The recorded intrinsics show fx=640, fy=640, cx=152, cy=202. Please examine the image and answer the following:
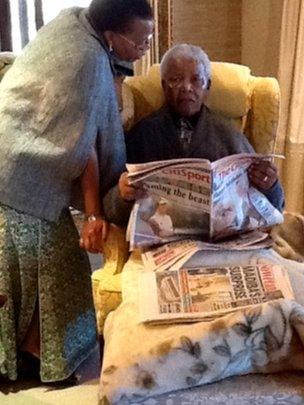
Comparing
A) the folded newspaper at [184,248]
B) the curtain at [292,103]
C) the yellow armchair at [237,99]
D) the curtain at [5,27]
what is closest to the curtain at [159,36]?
the curtain at [292,103]

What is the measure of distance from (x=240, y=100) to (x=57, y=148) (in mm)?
666

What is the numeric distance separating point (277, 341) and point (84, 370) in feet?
3.96

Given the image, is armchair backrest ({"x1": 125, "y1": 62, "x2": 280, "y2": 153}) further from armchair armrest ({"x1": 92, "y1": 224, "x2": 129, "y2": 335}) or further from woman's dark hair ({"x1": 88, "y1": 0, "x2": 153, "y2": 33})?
armchair armrest ({"x1": 92, "y1": 224, "x2": 129, "y2": 335})

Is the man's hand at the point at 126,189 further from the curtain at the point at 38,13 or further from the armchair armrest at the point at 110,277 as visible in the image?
the curtain at the point at 38,13

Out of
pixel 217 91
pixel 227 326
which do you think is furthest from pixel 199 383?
pixel 217 91

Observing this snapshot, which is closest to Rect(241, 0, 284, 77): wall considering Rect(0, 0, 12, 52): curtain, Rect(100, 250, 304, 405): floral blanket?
Rect(0, 0, 12, 52): curtain

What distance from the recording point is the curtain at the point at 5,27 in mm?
3229

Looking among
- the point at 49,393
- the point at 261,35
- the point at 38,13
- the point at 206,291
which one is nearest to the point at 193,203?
the point at 206,291

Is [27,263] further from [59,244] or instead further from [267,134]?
[267,134]

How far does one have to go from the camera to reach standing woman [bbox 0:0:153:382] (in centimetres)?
175

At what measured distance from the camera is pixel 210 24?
10.6 ft

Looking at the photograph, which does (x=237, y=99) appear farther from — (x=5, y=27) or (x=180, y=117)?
(x=5, y=27)

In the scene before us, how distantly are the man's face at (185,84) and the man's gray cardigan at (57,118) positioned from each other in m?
0.23

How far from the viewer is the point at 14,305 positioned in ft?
6.61
